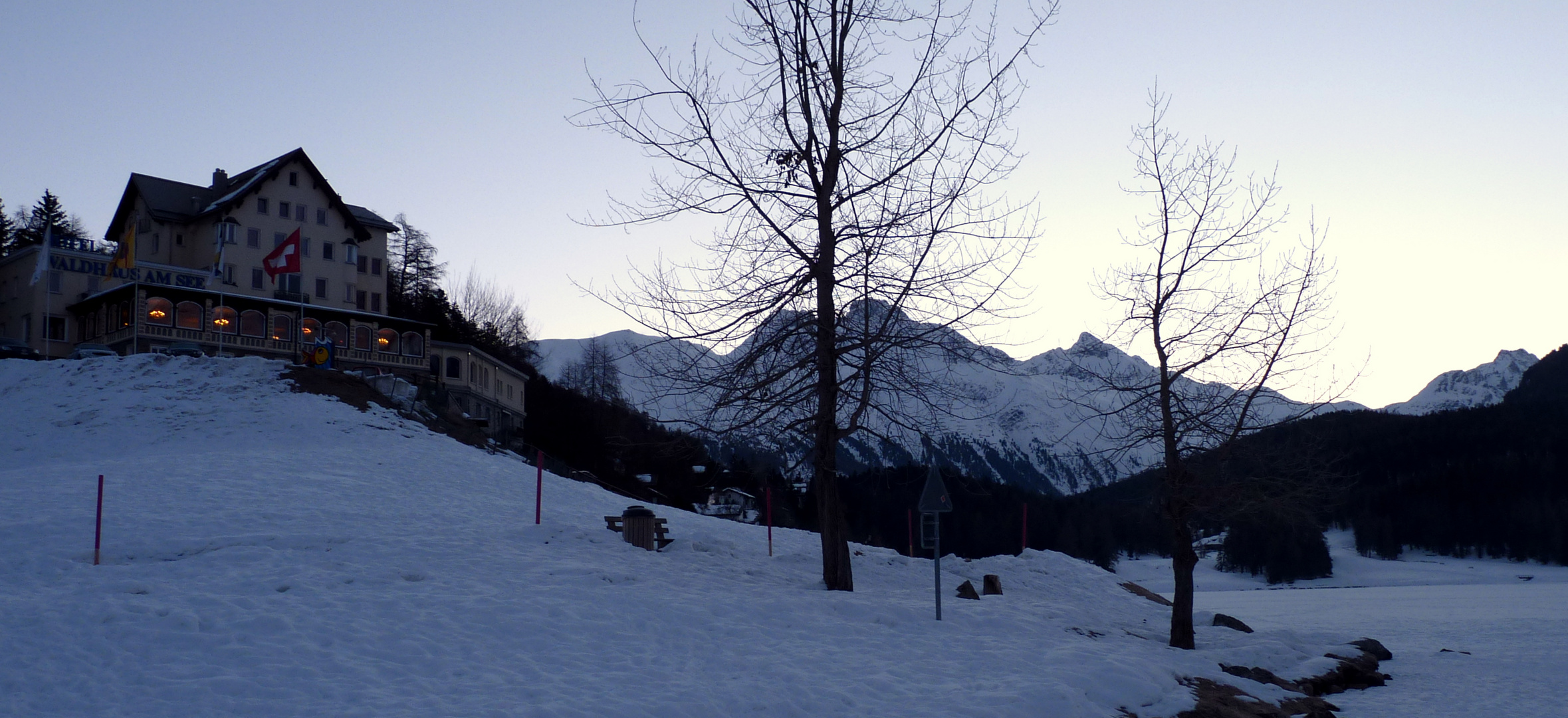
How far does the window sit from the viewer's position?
5284 cm

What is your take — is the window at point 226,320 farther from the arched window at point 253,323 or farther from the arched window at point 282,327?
the arched window at point 282,327

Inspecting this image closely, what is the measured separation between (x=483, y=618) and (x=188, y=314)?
50.4 m

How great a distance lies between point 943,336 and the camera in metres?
16.5

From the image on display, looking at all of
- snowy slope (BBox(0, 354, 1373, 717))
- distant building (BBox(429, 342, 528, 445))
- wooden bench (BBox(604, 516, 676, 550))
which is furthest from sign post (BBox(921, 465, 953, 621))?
distant building (BBox(429, 342, 528, 445))

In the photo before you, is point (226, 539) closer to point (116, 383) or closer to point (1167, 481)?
point (1167, 481)

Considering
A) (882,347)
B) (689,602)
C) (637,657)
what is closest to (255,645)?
(637,657)

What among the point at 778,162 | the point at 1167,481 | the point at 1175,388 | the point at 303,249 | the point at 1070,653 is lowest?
the point at 1070,653

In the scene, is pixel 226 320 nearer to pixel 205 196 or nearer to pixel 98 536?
pixel 205 196

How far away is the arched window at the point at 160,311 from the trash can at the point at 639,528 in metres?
41.7

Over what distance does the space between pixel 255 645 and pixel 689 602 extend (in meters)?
5.93

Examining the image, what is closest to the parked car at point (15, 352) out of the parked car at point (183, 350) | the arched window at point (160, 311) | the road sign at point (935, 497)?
the arched window at point (160, 311)

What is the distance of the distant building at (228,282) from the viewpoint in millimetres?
52125

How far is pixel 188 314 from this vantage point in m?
53.7

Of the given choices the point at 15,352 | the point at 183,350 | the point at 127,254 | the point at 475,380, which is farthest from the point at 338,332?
the point at 15,352
